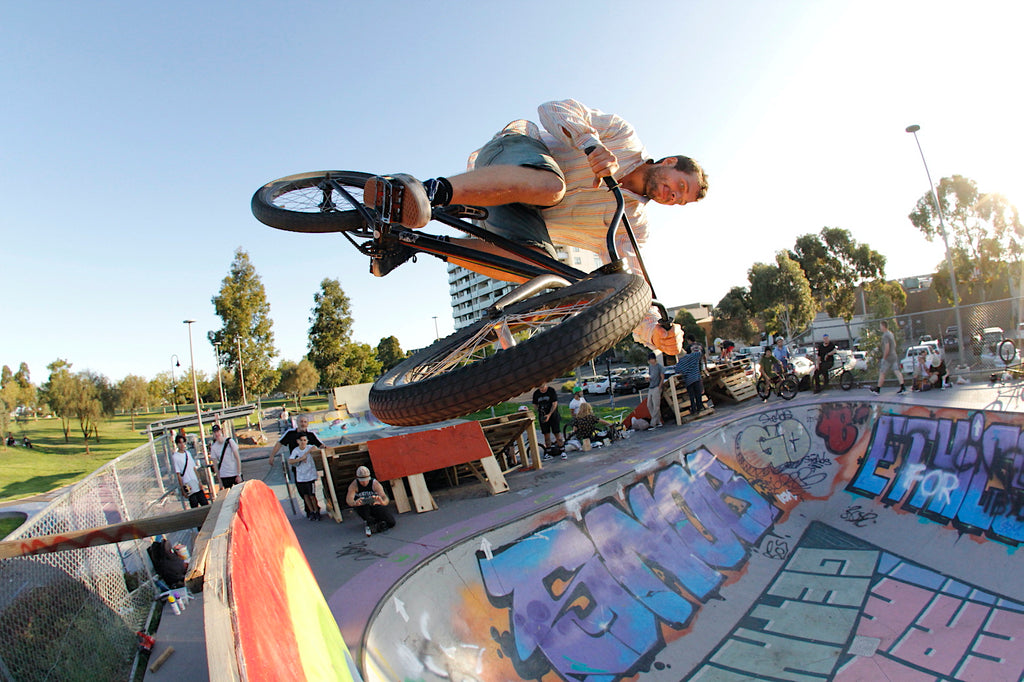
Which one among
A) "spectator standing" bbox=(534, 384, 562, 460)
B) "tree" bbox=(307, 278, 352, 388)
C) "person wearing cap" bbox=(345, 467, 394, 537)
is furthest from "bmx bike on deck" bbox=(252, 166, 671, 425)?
"tree" bbox=(307, 278, 352, 388)

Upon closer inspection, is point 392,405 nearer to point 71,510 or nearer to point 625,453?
point 71,510

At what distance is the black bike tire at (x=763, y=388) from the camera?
1193 centimetres

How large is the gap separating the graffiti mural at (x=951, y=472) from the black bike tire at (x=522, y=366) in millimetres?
5502

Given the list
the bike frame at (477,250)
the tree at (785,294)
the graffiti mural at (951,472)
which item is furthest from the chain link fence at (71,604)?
the tree at (785,294)

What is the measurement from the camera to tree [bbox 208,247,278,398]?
92.8 feet

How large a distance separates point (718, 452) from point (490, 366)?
19.8 feet

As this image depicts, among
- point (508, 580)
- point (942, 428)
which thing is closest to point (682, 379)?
point (942, 428)

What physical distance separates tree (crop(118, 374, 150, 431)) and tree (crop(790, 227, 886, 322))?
54025 millimetres

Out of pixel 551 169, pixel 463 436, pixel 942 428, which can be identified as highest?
pixel 551 169

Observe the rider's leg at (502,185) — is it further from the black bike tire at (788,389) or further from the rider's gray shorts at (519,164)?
the black bike tire at (788,389)

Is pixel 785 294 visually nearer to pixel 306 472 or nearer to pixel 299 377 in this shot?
pixel 299 377

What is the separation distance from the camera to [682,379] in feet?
39.1

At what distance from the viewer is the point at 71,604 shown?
396 centimetres

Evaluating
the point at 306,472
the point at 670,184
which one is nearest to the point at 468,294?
the point at 306,472
